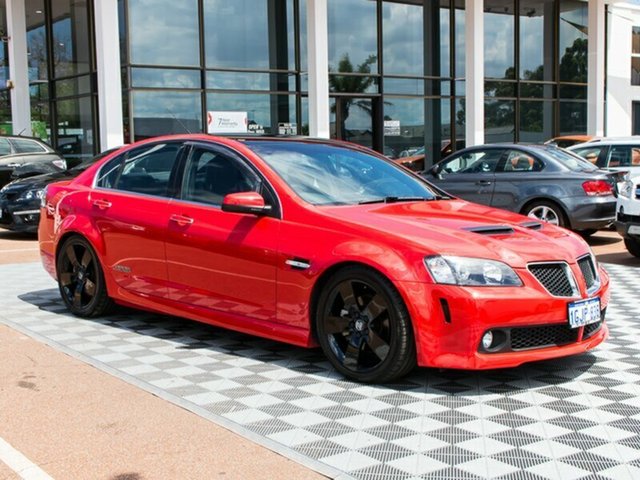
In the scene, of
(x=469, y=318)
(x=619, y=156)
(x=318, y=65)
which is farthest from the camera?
(x=318, y=65)

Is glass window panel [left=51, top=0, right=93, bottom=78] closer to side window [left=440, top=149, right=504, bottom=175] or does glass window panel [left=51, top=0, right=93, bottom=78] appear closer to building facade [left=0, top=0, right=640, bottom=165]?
building facade [left=0, top=0, right=640, bottom=165]

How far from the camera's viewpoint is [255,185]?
5.54m

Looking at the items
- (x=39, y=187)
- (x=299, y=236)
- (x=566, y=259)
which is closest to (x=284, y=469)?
(x=299, y=236)

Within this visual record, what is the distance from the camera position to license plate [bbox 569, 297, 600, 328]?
478 centimetres

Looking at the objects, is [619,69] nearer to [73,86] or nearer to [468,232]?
[73,86]

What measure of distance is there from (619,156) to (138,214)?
9.57 m

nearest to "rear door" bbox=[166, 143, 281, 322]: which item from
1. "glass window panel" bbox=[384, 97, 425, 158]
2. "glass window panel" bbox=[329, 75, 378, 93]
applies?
"glass window panel" bbox=[329, 75, 378, 93]

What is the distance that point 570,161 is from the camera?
11.8 metres

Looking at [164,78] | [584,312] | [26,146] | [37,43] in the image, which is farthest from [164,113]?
[584,312]

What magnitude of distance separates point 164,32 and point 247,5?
2536 millimetres

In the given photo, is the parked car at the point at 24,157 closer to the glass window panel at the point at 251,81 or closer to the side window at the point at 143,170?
the glass window panel at the point at 251,81

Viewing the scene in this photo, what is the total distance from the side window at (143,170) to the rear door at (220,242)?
254mm

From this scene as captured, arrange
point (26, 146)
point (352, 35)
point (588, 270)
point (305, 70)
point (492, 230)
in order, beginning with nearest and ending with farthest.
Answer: point (492, 230) → point (588, 270) → point (26, 146) → point (305, 70) → point (352, 35)

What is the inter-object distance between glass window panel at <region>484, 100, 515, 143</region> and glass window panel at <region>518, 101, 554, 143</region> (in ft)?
1.89
